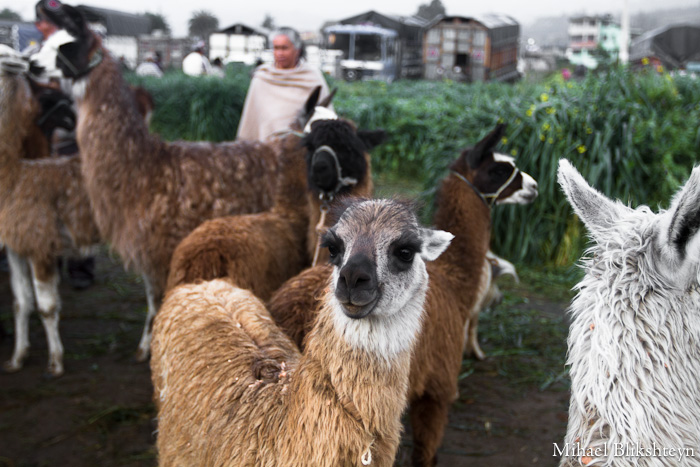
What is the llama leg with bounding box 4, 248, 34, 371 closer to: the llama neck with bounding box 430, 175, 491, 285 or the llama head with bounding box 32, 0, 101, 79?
the llama head with bounding box 32, 0, 101, 79

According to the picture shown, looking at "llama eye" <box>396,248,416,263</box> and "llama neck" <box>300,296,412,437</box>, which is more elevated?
"llama eye" <box>396,248,416,263</box>

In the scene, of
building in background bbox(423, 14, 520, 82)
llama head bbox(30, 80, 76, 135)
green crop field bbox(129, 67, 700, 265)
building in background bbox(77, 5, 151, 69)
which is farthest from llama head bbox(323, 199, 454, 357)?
building in background bbox(77, 5, 151, 69)

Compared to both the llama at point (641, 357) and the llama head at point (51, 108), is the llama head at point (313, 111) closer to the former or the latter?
the llama head at point (51, 108)

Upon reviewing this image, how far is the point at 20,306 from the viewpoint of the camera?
4258mm

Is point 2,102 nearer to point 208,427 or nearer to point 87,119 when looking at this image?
point 87,119

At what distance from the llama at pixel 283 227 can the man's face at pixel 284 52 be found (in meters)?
1.28

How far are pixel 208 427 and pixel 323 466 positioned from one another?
1.75 feet

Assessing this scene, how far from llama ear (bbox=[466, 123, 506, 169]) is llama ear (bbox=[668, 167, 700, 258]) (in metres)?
2.18

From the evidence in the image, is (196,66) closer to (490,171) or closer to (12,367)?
(12,367)

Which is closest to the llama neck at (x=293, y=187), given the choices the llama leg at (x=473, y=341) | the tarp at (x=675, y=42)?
the llama leg at (x=473, y=341)

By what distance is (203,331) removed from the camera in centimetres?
227

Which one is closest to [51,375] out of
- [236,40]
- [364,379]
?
[364,379]

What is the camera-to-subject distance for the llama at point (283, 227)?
9.95 feet

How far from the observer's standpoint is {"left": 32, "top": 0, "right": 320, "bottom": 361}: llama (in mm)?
3906
